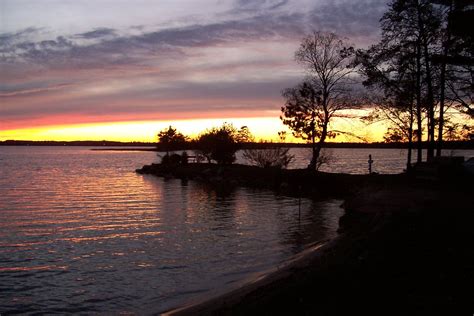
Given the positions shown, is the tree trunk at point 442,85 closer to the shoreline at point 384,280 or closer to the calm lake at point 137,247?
the calm lake at point 137,247

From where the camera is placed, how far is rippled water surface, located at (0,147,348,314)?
13.0 m

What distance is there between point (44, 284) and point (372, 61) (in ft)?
85.6

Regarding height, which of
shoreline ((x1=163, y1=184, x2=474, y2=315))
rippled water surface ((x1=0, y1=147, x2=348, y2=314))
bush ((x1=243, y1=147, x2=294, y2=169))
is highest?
Answer: bush ((x1=243, y1=147, x2=294, y2=169))

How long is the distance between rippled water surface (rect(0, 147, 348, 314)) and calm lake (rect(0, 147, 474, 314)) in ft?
0.11

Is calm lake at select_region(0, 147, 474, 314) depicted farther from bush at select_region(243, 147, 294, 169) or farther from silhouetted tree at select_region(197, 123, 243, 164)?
silhouetted tree at select_region(197, 123, 243, 164)

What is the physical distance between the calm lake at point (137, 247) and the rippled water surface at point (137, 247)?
33 mm

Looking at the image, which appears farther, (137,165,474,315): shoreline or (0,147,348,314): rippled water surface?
(0,147,348,314): rippled water surface

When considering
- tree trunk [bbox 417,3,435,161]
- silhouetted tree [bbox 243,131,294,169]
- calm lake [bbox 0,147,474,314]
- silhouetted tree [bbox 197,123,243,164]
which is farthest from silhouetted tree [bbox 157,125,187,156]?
tree trunk [bbox 417,3,435,161]

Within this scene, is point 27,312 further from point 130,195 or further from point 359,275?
point 130,195

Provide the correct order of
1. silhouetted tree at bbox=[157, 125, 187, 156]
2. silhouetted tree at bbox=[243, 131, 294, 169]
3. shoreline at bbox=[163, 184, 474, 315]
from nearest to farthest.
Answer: shoreline at bbox=[163, 184, 474, 315] < silhouetted tree at bbox=[243, 131, 294, 169] < silhouetted tree at bbox=[157, 125, 187, 156]

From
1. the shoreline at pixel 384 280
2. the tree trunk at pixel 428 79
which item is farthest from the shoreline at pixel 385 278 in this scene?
the tree trunk at pixel 428 79

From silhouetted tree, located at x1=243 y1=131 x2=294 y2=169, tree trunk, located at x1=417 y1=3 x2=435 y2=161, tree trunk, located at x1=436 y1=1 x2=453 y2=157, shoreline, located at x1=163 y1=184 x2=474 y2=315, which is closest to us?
shoreline, located at x1=163 y1=184 x2=474 y2=315

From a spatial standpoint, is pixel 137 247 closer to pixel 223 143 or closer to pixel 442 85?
pixel 442 85

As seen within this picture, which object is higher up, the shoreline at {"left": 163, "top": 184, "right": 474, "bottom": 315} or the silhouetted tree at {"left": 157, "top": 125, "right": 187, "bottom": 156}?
the silhouetted tree at {"left": 157, "top": 125, "right": 187, "bottom": 156}
